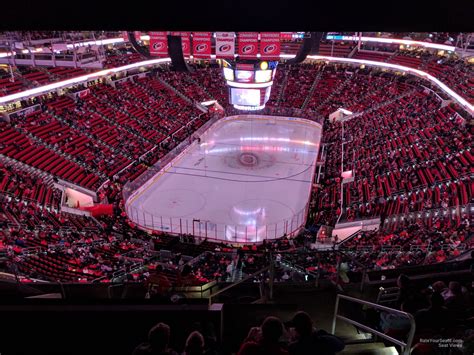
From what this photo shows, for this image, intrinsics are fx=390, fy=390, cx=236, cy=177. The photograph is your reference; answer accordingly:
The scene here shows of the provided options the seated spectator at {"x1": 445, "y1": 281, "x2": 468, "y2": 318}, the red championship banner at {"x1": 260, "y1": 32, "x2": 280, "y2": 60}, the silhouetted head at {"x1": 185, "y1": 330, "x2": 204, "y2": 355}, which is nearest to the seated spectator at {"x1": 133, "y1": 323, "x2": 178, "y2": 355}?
the silhouetted head at {"x1": 185, "y1": 330, "x2": 204, "y2": 355}

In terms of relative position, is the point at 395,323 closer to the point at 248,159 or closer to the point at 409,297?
the point at 409,297

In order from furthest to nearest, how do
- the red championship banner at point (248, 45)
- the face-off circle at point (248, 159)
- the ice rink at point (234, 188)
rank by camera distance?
1. the face-off circle at point (248, 159)
2. the ice rink at point (234, 188)
3. the red championship banner at point (248, 45)

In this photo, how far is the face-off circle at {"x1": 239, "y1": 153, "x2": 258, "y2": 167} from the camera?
21.0 metres

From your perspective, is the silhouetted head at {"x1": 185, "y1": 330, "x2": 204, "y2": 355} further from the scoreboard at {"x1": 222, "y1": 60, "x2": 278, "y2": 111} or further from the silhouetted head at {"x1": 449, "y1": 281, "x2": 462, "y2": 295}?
the scoreboard at {"x1": 222, "y1": 60, "x2": 278, "y2": 111}

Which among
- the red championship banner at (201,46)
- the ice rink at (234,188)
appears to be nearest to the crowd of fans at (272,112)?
the ice rink at (234,188)

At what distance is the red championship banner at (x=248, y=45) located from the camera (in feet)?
36.3

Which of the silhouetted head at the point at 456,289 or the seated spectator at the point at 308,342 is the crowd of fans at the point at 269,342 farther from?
the silhouetted head at the point at 456,289

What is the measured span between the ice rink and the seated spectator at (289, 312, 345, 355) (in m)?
12.2


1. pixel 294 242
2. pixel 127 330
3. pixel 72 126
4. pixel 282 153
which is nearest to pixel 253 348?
pixel 127 330

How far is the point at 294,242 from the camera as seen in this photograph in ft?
45.9

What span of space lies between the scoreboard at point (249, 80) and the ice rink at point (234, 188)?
3594mm

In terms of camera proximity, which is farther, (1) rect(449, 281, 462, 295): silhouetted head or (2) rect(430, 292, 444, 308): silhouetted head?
(1) rect(449, 281, 462, 295): silhouetted head

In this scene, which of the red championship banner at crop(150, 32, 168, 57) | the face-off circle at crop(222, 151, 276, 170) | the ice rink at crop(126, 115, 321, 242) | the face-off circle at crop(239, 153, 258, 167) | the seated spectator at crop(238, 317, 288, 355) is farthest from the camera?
the face-off circle at crop(239, 153, 258, 167)

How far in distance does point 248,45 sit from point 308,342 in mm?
10006
